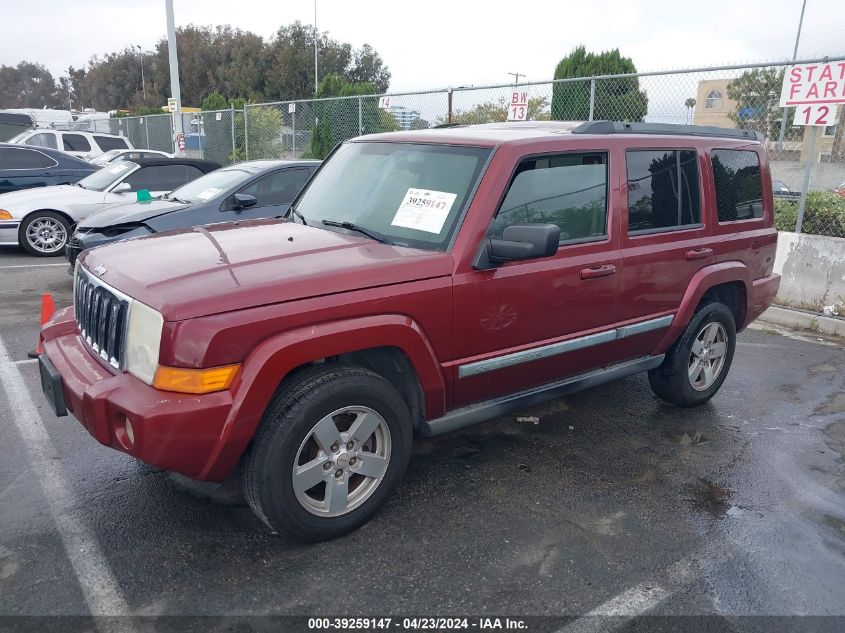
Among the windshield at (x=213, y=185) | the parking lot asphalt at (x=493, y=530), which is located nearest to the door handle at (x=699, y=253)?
the parking lot asphalt at (x=493, y=530)

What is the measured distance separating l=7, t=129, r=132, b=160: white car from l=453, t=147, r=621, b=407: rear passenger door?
15846 millimetres

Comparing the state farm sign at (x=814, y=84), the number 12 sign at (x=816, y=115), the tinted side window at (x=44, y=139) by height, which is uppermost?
the state farm sign at (x=814, y=84)

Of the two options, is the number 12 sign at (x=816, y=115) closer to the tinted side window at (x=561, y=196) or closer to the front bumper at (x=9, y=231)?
the tinted side window at (x=561, y=196)

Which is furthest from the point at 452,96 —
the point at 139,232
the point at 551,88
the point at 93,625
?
the point at 93,625

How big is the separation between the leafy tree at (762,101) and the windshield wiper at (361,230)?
6.51 metres

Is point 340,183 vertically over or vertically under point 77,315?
over

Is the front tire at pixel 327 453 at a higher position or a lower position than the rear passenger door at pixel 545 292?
lower

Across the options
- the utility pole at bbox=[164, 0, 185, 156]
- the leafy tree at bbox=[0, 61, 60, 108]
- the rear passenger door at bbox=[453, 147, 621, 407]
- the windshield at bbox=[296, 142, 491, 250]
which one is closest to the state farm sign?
the rear passenger door at bbox=[453, 147, 621, 407]

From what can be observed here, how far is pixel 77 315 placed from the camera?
362cm

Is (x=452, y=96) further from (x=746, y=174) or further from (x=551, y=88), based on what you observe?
(x=746, y=174)

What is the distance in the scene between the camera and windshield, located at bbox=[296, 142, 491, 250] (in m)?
3.56

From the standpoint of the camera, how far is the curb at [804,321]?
7102 mm

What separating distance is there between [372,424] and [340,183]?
5.55 ft

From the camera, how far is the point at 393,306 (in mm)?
3178
